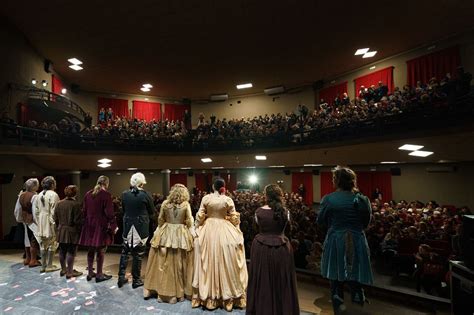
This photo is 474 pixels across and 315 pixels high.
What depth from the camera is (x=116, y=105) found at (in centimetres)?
1831

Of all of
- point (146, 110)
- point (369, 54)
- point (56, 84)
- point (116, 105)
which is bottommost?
point (146, 110)

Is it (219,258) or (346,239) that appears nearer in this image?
(346,239)

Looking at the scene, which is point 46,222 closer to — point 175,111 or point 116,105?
point 116,105

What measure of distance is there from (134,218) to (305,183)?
514 inches

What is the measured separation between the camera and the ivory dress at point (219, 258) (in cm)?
348

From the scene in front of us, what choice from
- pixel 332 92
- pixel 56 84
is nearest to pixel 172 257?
pixel 56 84

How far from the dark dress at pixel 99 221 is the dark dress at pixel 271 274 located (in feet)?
8.26

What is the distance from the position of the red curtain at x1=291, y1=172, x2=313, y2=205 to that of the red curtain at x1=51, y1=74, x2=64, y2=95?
42.5 feet

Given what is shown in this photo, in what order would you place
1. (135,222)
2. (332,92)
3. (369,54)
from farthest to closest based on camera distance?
(332,92), (369,54), (135,222)

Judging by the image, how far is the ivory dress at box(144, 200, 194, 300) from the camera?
12.1ft

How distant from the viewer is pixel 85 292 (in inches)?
157

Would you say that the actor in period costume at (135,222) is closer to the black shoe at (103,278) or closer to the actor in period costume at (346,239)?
the black shoe at (103,278)

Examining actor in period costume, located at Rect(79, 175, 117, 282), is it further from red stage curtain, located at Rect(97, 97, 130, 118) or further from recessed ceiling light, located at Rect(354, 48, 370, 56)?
red stage curtain, located at Rect(97, 97, 130, 118)

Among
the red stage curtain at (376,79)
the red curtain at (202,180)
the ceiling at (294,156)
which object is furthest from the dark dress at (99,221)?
the red curtain at (202,180)
